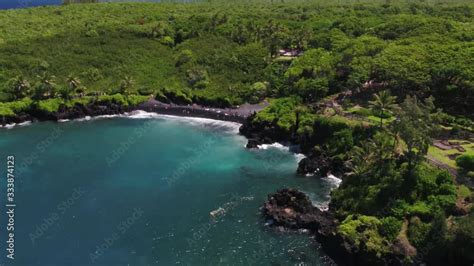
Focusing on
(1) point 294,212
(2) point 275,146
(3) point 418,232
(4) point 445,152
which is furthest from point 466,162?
(2) point 275,146

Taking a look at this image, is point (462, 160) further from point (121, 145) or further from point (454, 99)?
point (121, 145)

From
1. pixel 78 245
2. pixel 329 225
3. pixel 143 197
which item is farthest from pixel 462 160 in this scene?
pixel 78 245

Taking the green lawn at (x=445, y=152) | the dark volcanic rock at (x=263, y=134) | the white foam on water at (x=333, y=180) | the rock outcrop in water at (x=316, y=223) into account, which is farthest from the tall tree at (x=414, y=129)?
the dark volcanic rock at (x=263, y=134)

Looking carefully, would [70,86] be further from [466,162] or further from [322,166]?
[466,162]

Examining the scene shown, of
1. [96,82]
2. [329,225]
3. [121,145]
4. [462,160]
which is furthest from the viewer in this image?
[96,82]

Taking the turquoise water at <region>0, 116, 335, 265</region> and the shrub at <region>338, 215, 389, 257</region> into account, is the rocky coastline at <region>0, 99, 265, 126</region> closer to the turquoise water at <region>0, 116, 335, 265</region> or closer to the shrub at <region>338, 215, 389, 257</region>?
the turquoise water at <region>0, 116, 335, 265</region>

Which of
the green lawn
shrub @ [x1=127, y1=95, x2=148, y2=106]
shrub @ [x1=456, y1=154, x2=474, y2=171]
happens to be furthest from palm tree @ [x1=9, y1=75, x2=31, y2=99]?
shrub @ [x1=456, y1=154, x2=474, y2=171]
